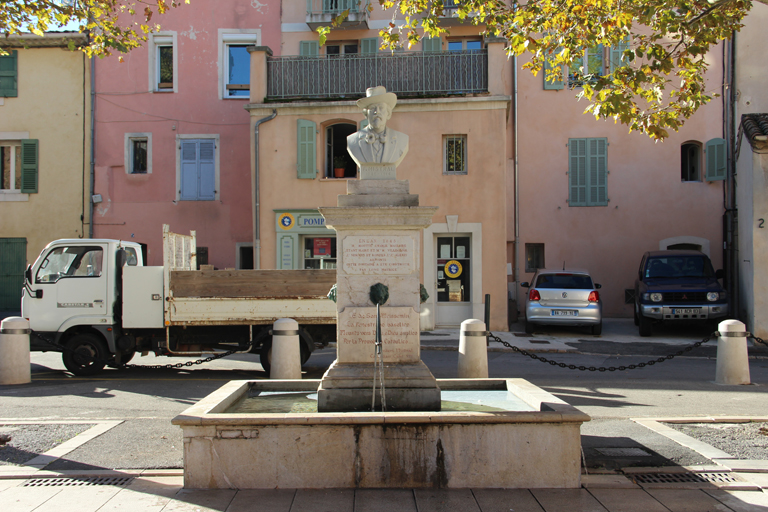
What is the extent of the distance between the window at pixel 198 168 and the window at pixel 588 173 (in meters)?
10.3

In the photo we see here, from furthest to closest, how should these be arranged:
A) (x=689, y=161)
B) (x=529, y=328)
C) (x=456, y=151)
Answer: (x=689, y=161) → (x=456, y=151) → (x=529, y=328)

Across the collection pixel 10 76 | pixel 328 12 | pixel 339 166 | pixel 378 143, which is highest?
pixel 328 12

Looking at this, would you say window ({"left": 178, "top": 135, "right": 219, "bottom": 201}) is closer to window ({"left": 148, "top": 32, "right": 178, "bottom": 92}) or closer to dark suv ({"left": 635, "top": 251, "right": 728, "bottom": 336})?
window ({"left": 148, "top": 32, "right": 178, "bottom": 92})

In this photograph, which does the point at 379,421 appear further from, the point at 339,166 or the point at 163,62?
the point at 163,62

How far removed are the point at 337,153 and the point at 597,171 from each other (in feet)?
25.2

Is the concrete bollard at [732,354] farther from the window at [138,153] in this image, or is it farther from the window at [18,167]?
the window at [18,167]

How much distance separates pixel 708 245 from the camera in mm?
18312

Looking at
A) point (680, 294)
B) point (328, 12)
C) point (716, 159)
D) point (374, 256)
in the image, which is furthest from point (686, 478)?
point (328, 12)

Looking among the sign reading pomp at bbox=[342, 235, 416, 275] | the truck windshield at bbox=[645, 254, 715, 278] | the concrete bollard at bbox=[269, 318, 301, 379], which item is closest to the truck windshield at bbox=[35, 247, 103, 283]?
the concrete bollard at bbox=[269, 318, 301, 379]

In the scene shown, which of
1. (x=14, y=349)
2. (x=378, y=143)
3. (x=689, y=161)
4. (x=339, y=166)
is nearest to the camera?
(x=378, y=143)

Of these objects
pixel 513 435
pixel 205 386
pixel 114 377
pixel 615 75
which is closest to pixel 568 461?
pixel 513 435

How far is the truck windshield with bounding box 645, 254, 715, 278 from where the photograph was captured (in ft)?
49.9

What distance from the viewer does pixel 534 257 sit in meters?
19.0

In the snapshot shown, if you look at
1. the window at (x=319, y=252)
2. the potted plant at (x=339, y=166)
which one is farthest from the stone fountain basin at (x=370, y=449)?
the potted plant at (x=339, y=166)
